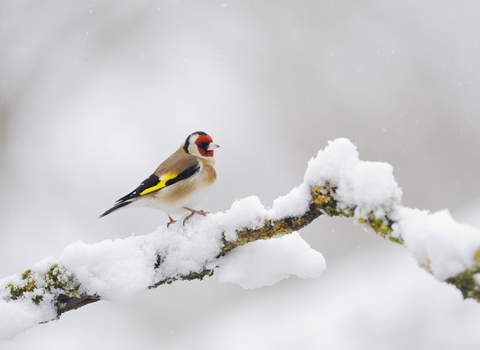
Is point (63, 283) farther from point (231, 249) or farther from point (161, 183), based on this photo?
point (161, 183)

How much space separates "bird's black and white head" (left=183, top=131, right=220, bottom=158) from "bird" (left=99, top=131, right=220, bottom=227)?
0.13 metres

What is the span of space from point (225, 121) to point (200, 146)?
5242mm

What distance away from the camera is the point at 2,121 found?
6.90m

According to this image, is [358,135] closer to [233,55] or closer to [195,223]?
[233,55]

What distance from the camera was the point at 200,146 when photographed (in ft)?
11.5

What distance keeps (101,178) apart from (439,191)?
19.7 feet

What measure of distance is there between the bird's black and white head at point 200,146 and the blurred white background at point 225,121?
3.22 metres

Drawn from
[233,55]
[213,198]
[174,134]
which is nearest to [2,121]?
[174,134]

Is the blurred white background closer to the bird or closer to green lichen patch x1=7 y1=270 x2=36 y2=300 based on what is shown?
the bird

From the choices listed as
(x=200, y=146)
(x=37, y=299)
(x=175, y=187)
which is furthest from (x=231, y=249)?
(x=200, y=146)

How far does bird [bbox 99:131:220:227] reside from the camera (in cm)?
294

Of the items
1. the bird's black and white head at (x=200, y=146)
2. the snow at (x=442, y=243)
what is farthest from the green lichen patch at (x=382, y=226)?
the bird's black and white head at (x=200, y=146)

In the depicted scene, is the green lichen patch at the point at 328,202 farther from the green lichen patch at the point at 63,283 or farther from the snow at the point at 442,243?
the green lichen patch at the point at 63,283

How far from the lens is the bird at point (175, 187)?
2.94m
